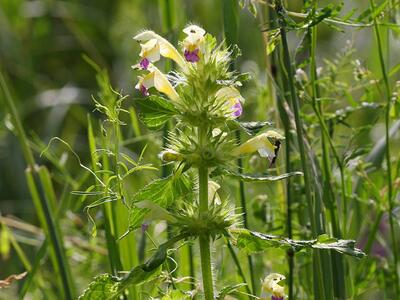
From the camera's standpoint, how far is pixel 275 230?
1.67 m

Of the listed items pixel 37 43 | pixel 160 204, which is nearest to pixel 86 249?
pixel 160 204

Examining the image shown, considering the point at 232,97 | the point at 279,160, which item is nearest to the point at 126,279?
the point at 232,97

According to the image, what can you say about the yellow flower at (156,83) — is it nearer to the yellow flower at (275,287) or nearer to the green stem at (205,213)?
the green stem at (205,213)

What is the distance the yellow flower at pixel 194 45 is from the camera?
44.1 inches

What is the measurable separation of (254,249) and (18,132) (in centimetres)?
62

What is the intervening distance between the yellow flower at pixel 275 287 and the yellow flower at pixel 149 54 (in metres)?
0.33

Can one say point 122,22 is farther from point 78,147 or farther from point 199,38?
point 199,38

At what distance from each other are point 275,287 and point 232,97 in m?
0.26

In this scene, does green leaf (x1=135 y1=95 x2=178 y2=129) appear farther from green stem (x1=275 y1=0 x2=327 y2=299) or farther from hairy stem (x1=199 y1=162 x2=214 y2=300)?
→ green stem (x1=275 y1=0 x2=327 y2=299)

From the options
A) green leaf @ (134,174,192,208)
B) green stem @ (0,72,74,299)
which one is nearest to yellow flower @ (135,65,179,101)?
green leaf @ (134,174,192,208)

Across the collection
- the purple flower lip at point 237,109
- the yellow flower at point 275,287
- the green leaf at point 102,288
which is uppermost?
the purple flower lip at point 237,109

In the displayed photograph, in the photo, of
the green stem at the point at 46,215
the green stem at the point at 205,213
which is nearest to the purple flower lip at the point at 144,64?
the green stem at the point at 205,213

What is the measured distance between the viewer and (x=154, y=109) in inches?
44.3

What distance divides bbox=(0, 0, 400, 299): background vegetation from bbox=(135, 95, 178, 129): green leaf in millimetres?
181
